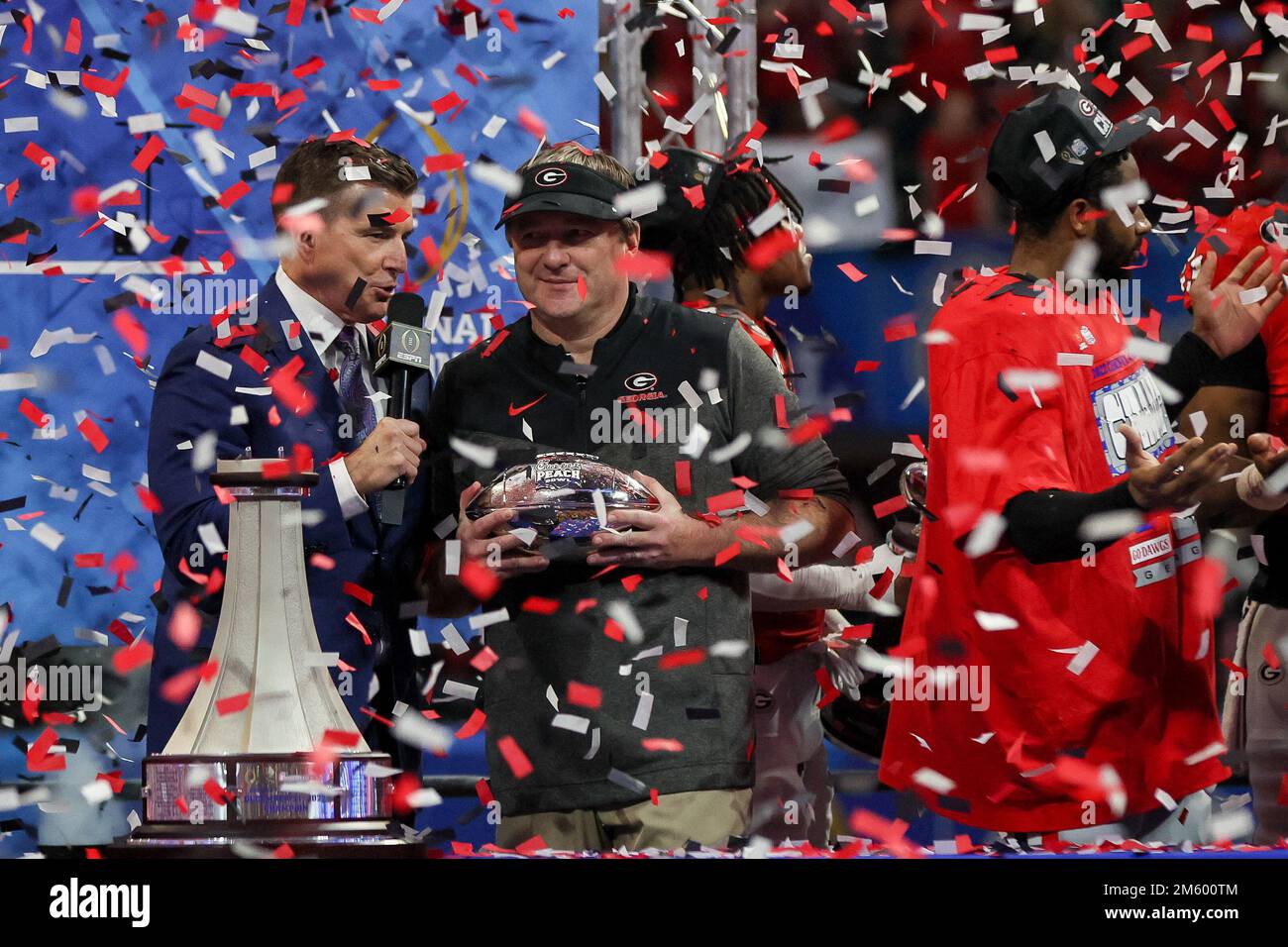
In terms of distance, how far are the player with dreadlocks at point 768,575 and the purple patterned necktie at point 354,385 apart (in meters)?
0.63

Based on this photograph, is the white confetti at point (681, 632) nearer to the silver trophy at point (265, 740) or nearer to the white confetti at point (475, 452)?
the white confetti at point (475, 452)

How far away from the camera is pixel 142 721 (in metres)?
3.60

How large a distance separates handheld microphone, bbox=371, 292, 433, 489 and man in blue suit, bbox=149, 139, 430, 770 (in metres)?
0.04

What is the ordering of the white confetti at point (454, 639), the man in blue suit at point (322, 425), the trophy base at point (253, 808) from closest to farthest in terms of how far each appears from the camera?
the trophy base at point (253, 808)
the man in blue suit at point (322, 425)
the white confetti at point (454, 639)

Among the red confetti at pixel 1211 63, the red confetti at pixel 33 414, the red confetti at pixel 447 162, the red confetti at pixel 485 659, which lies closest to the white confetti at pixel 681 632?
the red confetti at pixel 485 659

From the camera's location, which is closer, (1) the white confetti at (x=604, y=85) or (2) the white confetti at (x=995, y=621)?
(2) the white confetti at (x=995, y=621)

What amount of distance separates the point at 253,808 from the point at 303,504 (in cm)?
68

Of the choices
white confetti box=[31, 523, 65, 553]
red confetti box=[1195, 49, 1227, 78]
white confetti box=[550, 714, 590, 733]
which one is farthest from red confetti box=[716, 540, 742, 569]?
red confetti box=[1195, 49, 1227, 78]

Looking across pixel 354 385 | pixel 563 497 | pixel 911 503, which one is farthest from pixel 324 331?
pixel 911 503

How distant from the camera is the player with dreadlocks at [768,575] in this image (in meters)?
3.46

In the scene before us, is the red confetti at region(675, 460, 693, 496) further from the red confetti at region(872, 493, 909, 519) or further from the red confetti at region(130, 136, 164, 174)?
the red confetti at region(130, 136, 164, 174)

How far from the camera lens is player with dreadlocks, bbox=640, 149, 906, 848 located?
3461mm
